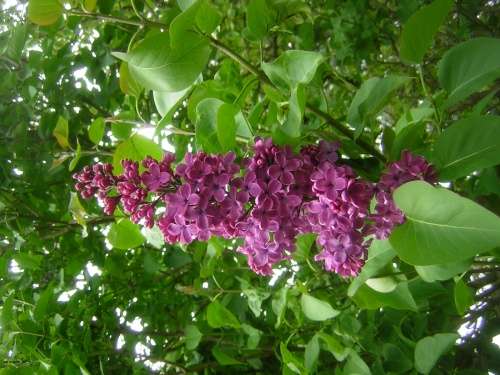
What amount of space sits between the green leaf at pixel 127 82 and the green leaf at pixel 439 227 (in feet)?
1.53

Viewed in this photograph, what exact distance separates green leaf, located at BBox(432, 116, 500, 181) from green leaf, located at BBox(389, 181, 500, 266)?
0.09 metres

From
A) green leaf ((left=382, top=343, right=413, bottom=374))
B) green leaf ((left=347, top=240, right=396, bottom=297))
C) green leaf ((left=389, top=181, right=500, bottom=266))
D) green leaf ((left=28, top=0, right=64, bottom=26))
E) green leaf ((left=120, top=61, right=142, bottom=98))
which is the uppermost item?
green leaf ((left=28, top=0, right=64, bottom=26))

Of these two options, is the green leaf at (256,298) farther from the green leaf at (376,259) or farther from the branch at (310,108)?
the branch at (310,108)

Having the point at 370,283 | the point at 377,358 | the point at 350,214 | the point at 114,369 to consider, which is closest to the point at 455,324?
the point at 377,358

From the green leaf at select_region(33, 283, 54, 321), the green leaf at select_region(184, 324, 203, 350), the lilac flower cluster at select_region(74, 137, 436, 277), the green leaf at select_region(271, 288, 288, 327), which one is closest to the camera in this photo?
the lilac flower cluster at select_region(74, 137, 436, 277)

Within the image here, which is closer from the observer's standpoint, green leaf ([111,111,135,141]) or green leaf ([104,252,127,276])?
green leaf ([111,111,135,141])

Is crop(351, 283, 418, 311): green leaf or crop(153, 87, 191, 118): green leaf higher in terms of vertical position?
crop(153, 87, 191, 118): green leaf

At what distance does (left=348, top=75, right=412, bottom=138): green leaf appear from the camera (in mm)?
585

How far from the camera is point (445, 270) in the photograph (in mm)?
705

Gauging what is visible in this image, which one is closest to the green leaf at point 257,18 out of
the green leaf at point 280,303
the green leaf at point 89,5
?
the green leaf at point 89,5

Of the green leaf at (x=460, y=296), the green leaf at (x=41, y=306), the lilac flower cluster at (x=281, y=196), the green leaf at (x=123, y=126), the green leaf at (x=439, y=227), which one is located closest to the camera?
the green leaf at (x=439, y=227)

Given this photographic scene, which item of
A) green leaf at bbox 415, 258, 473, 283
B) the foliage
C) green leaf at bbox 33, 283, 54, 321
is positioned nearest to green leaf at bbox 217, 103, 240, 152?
the foliage

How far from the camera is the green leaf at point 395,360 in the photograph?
3.24 ft

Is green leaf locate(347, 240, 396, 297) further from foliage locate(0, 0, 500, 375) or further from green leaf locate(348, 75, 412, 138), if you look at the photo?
green leaf locate(348, 75, 412, 138)
